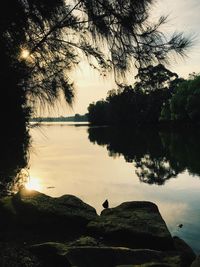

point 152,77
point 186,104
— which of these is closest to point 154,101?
point 152,77

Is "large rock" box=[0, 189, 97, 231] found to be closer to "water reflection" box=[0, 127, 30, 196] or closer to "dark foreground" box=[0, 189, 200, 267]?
"dark foreground" box=[0, 189, 200, 267]

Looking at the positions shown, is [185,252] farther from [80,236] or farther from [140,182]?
[140,182]

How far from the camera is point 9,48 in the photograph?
571 cm

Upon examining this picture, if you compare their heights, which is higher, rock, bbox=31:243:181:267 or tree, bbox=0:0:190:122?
tree, bbox=0:0:190:122

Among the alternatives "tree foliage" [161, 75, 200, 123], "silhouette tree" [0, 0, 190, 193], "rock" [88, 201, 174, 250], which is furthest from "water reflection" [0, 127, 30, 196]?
"tree foliage" [161, 75, 200, 123]

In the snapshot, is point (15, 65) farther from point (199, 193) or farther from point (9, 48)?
point (199, 193)

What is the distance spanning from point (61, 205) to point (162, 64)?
13.2ft

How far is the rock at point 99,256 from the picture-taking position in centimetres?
584

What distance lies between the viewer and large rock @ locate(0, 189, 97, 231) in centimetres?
773

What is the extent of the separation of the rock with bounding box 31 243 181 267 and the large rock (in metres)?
1.62

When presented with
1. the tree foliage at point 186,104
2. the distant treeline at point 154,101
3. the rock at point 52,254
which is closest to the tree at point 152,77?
the distant treeline at point 154,101

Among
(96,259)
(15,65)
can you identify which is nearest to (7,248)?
(96,259)

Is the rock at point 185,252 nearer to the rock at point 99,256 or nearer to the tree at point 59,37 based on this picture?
the rock at point 99,256

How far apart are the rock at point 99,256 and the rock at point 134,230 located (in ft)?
3.63
